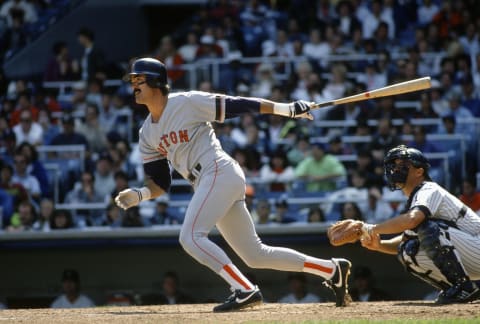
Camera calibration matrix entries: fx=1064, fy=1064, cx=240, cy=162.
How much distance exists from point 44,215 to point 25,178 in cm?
101

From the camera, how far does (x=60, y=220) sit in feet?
38.4

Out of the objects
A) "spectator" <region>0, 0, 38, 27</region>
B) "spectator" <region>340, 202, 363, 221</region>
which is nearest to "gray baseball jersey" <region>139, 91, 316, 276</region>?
"spectator" <region>340, 202, 363, 221</region>

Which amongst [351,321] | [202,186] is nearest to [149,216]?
[202,186]

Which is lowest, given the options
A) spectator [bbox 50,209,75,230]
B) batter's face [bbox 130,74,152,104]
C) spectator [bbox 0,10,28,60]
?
spectator [bbox 50,209,75,230]

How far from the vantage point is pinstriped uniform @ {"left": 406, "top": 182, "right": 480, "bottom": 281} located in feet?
22.8

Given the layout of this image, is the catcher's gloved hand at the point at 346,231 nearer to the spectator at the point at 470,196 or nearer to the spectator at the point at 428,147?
the spectator at the point at 470,196

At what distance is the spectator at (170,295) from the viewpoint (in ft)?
36.4

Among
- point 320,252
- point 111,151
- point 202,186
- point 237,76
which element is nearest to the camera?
point 202,186

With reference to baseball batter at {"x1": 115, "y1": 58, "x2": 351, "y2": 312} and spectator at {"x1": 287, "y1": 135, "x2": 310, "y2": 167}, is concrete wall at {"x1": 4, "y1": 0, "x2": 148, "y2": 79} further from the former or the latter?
baseball batter at {"x1": 115, "y1": 58, "x2": 351, "y2": 312}

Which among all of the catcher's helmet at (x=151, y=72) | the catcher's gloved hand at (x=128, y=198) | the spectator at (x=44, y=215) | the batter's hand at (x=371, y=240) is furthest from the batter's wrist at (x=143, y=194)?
→ the spectator at (x=44, y=215)

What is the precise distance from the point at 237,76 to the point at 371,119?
2157 mm

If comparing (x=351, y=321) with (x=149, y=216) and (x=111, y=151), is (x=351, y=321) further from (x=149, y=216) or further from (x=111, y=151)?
(x=111, y=151)

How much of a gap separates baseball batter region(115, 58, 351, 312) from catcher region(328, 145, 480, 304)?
41 cm

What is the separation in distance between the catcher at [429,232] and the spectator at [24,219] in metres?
5.65
